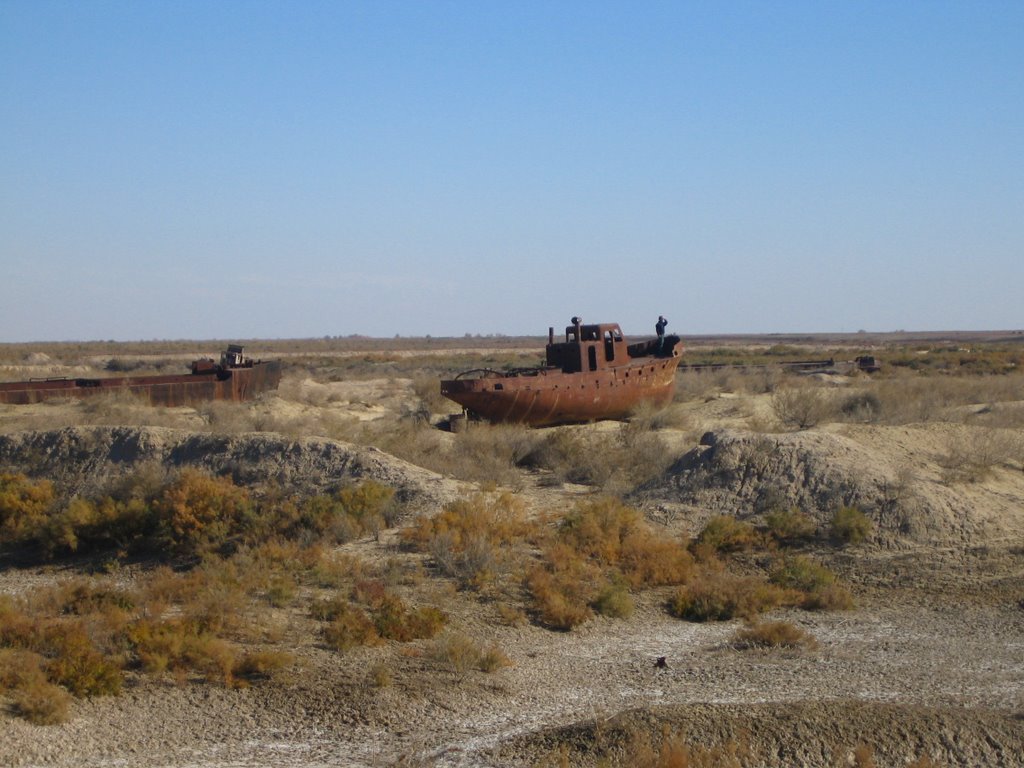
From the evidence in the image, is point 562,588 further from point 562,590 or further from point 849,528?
point 849,528

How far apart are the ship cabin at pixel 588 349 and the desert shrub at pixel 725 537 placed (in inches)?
419

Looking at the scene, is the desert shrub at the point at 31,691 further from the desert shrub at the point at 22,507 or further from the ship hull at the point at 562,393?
the ship hull at the point at 562,393

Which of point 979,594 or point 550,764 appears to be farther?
point 979,594

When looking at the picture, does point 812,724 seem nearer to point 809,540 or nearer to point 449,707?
point 449,707

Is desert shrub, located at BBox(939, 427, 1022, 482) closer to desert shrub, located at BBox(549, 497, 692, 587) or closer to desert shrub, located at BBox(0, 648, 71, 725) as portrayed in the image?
desert shrub, located at BBox(549, 497, 692, 587)

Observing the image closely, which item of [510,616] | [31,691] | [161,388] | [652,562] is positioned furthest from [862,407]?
[31,691]

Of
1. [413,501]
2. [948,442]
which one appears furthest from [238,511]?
[948,442]

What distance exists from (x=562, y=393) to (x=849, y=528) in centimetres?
1024

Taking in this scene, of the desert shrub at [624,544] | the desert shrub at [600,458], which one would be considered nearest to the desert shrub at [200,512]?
the desert shrub at [624,544]

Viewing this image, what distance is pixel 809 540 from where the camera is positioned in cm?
1352

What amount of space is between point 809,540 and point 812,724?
562 cm

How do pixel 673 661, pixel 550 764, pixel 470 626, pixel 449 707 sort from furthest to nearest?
pixel 470 626 < pixel 673 661 < pixel 449 707 < pixel 550 764

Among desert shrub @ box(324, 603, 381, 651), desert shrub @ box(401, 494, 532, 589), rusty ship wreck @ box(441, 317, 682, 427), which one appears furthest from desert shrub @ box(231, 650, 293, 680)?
rusty ship wreck @ box(441, 317, 682, 427)

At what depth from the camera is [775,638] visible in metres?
10.2
